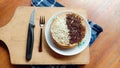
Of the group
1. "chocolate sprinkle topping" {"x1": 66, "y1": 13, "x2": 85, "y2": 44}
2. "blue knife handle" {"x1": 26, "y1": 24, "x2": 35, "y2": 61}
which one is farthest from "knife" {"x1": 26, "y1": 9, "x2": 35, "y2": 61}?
"chocolate sprinkle topping" {"x1": 66, "y1": 13, "x2": 85, "y2": 44}

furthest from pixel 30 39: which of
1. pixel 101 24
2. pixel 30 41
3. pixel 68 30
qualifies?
pixel 101 24

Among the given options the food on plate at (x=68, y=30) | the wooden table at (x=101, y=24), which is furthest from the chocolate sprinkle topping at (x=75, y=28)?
the wooden table at (x=101, y=24)

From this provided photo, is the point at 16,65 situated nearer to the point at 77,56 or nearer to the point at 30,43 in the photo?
the point at 30,43

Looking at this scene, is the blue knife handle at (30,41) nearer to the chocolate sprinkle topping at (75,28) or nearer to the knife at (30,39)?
the knife at (30,39)

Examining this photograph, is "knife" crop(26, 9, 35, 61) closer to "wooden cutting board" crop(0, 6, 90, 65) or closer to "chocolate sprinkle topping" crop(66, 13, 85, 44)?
"wooden cutting board" crop(0, 6, 90, 65)

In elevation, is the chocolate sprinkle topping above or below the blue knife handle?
above

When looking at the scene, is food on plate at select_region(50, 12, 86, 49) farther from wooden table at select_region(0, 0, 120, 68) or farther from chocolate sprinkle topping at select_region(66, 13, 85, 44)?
wooden table at select_region(0, 0, 120, 68)
